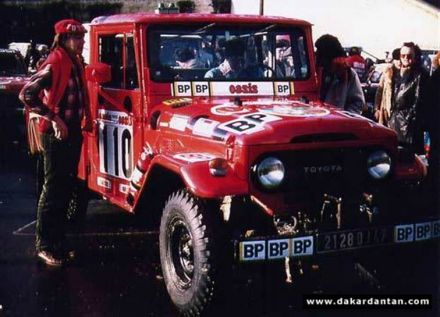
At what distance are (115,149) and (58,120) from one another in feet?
2.07

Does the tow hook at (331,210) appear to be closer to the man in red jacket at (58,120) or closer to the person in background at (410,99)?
the man in red jacket at (58,120)

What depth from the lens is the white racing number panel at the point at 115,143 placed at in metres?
5.48

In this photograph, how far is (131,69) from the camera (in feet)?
17.7

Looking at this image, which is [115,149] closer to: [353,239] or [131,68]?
[131,68]

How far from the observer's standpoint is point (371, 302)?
4.61 meters

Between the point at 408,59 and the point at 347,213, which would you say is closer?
the point at 347,213

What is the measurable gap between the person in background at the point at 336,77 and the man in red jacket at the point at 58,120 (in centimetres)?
236

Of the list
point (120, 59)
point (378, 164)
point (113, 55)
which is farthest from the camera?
point (113, 55)

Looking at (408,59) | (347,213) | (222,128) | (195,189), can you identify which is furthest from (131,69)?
(408,59)

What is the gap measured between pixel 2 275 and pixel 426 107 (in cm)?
425

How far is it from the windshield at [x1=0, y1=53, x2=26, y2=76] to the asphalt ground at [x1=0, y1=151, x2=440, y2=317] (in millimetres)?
6383

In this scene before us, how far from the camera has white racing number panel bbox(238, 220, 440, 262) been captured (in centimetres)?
405

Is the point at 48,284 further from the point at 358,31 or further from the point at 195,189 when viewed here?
the point at 358,31

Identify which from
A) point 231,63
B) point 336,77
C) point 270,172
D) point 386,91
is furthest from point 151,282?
point 386,91
